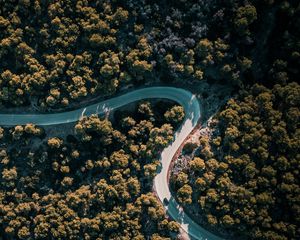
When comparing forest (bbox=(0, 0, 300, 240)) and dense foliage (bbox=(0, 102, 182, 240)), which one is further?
dense foliage (bbox=(0, 102, 182, 240))

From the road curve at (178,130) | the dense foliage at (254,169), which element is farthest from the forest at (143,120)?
the road curve at (178,130)

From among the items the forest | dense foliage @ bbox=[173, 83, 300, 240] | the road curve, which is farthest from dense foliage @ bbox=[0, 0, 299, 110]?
dense foliage @ bbox=[173, 83, 300, 240]

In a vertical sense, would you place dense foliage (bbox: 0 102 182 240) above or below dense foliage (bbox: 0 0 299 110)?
below

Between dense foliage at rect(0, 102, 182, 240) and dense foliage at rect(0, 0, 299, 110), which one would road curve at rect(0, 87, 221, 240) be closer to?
dense foliage at rect(0, 102, 182, 240)

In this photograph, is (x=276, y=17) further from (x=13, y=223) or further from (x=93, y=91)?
(x=13, y=223)

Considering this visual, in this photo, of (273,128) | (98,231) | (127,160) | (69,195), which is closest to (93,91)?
(127,160)

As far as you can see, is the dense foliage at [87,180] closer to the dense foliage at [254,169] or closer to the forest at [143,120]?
the forest at [143,120]

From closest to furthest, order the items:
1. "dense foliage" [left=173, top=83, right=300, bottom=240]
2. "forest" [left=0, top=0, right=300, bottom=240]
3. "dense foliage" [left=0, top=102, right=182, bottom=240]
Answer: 1. "dense foliage" [left=173, top=83, right=300, bottom=240]
2. "forest" [left=0, top=0, right=300, bottom=240]
3. "dense foliage" [left=0, top=102, right=182, bottom=240]

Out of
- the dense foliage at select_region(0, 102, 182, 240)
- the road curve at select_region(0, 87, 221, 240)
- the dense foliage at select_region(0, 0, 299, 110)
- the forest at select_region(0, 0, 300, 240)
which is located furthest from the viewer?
the road curve at select_region(0, 87, 221, 240)
